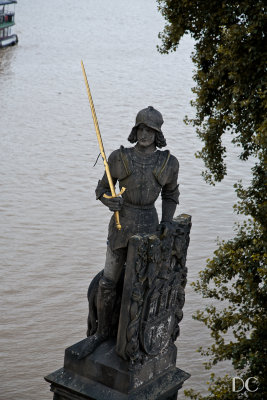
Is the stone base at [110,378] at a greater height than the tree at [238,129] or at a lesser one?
lesser

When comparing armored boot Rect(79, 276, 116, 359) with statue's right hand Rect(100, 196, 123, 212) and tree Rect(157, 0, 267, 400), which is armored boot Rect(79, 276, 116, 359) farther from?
tree Rect(157, 0, 267, 400)

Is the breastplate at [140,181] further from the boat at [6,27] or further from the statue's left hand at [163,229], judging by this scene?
the boat at [6,27]

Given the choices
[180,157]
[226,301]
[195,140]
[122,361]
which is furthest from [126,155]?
[195,140]

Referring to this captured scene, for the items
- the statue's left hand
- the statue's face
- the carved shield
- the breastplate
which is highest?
the statue's face

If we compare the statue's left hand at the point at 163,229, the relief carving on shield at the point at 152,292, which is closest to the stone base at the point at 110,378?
the relief carving on shield at the point at 152,292

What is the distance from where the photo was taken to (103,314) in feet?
24.5

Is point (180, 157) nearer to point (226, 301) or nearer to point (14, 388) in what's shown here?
point (226, 301)

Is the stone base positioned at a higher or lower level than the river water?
lower

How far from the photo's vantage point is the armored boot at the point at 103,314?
7398mm

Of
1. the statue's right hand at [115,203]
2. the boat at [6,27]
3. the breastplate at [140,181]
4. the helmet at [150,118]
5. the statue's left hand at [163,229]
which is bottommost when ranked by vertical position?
the statue's left hand at [163,229]

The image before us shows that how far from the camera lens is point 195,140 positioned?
1084 inches

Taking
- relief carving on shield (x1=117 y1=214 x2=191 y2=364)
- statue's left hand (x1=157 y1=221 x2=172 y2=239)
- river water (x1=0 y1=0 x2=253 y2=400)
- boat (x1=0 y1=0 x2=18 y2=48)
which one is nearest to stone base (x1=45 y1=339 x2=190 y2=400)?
relief carving on shield (x1=117 y1=214 x2=191 y2=364)

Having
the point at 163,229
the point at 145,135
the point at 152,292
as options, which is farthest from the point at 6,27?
the point at 152,292

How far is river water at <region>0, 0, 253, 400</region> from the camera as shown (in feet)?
44.9
